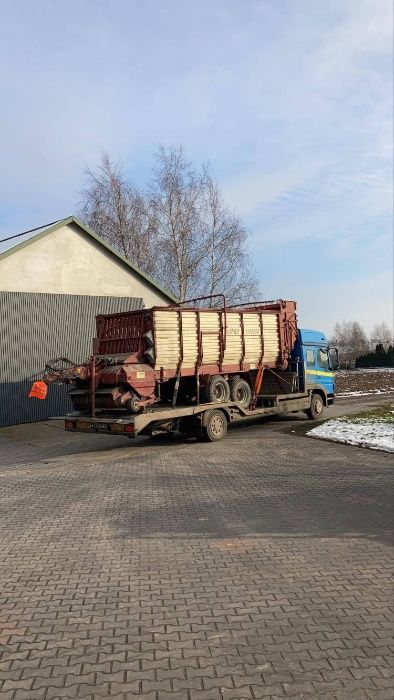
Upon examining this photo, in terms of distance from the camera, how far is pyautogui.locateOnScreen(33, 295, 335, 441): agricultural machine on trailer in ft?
35.2

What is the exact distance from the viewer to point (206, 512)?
6.68m

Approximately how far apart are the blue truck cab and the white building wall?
274 inches

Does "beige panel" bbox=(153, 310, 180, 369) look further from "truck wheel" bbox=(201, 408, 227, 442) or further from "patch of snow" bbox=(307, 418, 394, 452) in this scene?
"patch of snow" bbox=(307, 418, 394, 452)

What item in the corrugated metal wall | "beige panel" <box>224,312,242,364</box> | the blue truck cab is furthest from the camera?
the corrugated metal wall

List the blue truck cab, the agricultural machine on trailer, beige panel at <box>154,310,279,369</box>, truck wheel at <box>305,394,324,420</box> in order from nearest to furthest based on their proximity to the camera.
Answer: the agricultural machine on trailer → beige panel at <box>154,310,279,369</box> → the blue truck cab → truck wheel at <box>305,394,324,420</box>

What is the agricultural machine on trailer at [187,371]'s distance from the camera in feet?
35.2

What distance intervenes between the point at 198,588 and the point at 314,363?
12.1 meters

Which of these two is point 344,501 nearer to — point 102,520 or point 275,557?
point 275,557

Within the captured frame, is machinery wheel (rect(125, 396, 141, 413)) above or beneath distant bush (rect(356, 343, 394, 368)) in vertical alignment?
beneath

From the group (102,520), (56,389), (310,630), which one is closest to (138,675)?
(310,630)

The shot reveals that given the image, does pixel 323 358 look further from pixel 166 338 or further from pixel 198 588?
pixel 198 588

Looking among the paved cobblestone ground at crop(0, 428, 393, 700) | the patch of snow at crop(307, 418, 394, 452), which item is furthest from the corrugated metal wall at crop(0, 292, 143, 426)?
the patch of snow at crop(307, 418, 394, 452)

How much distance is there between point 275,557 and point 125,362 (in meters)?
6.19

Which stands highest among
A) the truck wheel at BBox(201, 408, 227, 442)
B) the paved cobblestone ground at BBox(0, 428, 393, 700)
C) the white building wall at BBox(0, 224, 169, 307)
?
the white building wall at BBox(0, 224, 169, 307)
